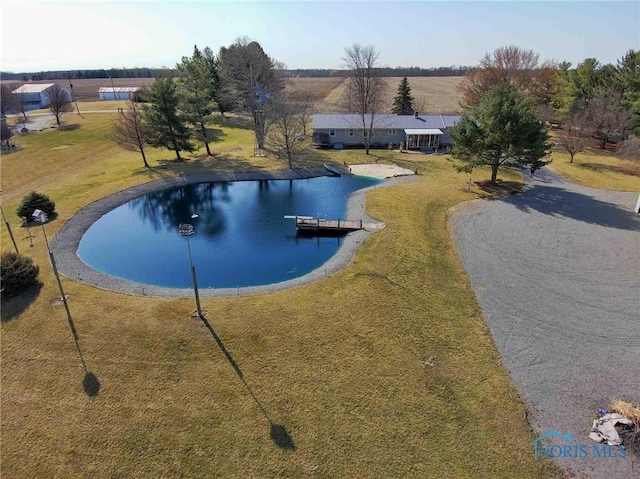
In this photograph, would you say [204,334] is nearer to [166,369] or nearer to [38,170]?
[166,369]

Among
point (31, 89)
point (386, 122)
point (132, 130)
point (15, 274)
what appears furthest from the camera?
point (31, 89)

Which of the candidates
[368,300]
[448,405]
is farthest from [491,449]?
[368,300]

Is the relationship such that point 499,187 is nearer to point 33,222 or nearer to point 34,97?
point 33,222

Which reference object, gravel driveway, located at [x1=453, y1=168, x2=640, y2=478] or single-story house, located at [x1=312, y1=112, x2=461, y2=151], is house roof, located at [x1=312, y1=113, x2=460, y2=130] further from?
gravel driveway, located at [x1=453, y1=168, x2=640, y2=478]

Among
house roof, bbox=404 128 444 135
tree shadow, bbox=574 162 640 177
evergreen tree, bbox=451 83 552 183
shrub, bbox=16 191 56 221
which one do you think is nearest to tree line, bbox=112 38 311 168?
house roof, bbox=404 128 444 135

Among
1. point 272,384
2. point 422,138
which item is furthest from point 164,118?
point 272,384

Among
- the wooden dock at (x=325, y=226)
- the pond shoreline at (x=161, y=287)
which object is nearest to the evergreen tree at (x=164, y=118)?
the pond shoreline at (x=161, y=287)
